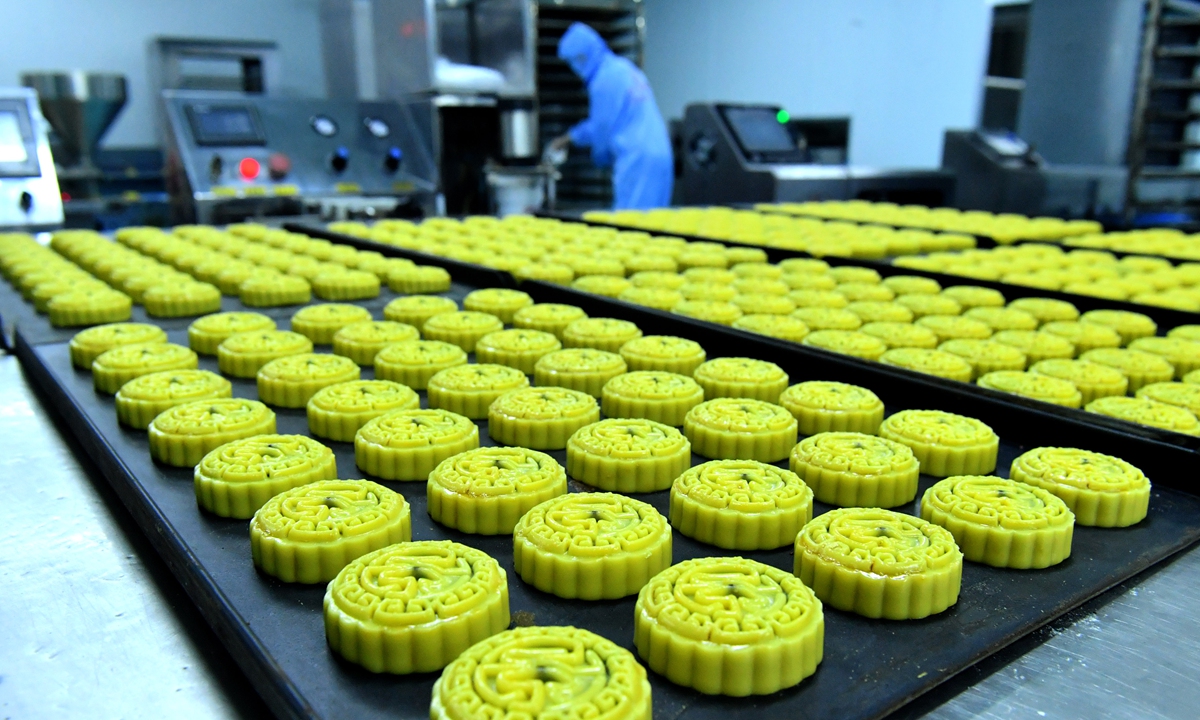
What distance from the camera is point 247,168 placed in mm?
5008

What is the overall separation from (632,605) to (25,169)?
4.68 meters

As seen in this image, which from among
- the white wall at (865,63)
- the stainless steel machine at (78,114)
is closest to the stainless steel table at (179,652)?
the stainless steel machine at (78,114)

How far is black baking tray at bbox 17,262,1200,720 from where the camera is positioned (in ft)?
2.47

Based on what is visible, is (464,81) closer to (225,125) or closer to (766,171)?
(225,125)

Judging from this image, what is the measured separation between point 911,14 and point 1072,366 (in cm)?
641

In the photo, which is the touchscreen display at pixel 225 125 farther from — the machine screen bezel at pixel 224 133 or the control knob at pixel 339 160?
the control knob at pixel 339 160

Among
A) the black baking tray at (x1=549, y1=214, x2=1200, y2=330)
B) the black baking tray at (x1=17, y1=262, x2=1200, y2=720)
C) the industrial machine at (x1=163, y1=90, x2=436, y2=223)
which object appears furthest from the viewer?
the industrial machine at (x1=163, y1=90, x2=436, y2=223)

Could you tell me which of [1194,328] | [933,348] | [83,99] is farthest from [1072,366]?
[83,99]

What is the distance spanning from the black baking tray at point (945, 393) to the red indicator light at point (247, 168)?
3410 mm

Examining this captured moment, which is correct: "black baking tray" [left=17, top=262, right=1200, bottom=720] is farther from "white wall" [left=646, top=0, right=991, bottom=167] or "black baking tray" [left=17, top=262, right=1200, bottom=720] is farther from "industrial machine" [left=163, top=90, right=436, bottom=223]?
"white wall" [left=646, top=0, right=991, bottom=167]

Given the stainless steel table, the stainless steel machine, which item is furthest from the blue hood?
the stainless steel table

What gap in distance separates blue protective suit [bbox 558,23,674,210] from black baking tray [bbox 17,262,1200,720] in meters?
5.92

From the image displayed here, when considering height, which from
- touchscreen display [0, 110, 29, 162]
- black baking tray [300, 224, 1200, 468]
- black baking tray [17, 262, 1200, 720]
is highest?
touchscreen display [0, 110, 29, 162]

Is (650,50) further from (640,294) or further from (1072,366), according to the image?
(1072,366)
